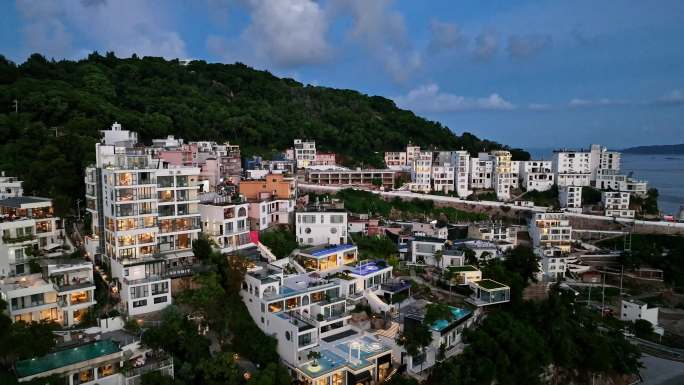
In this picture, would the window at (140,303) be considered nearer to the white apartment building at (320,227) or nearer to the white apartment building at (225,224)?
the white apartment building at (225,224)

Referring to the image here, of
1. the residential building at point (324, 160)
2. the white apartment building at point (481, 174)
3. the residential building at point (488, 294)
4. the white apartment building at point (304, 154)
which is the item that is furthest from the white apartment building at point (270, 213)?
the white apartment building at point (481, 174)

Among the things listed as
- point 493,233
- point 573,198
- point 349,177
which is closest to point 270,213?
point 493,233

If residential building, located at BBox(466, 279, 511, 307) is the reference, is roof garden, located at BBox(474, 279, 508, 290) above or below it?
above

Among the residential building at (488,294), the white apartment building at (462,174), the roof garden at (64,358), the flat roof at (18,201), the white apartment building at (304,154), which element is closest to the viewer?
the roof garden at (64,358)

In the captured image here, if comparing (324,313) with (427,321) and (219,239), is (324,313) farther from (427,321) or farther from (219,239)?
(219,239)

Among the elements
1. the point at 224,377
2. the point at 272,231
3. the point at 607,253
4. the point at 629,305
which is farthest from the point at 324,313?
the point at 607,253

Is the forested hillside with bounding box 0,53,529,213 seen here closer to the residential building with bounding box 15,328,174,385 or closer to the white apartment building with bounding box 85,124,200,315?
the white apartment building with bounding box 85,124,200,315

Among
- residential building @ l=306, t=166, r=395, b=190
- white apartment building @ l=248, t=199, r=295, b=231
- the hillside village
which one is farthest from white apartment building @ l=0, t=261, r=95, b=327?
residential building @ l=306, t=166, r=395, b=190
